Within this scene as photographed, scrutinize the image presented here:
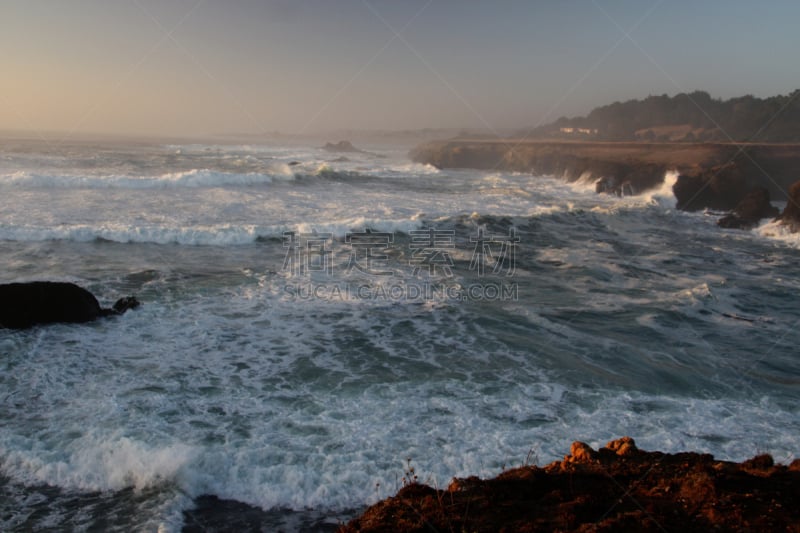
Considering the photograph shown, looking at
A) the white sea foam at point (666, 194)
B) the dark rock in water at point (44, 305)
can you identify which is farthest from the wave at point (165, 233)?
the white sea foam at point (666, 194)

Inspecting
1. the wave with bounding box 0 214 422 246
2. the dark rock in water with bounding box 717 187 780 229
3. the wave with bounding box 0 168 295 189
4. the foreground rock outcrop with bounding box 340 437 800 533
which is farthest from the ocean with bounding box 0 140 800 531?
the wave with bounding box 0 168 295 189

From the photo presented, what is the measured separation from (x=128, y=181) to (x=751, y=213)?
30.8 metres

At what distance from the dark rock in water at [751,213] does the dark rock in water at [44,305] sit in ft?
82.1

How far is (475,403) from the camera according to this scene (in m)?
6.25

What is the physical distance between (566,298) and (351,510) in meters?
7.84

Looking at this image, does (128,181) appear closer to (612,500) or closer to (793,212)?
(612,500)

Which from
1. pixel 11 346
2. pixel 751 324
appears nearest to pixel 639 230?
pixel 751 324

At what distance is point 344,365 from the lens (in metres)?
7.32

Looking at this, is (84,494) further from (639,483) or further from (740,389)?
(740,389)

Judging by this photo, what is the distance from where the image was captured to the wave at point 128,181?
2316cm

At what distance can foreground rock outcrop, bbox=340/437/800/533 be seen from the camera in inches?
113

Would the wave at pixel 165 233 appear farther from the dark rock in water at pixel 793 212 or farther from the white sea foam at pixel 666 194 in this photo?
the white sea foam at pixel 666 194

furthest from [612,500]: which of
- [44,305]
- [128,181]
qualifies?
[128,181]

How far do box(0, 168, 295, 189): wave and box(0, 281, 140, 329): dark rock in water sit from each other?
59.7 feet
